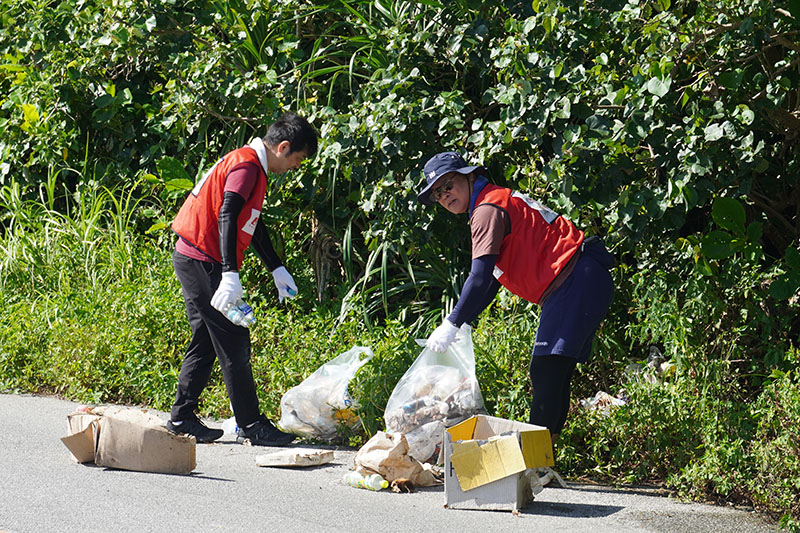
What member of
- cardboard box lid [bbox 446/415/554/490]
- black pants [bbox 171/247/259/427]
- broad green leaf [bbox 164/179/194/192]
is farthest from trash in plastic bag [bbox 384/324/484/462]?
broad green leaf [bbox 164/179/194/192]

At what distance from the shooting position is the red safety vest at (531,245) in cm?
489

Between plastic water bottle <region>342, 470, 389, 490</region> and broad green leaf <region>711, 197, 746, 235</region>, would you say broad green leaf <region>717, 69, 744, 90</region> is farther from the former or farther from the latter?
plastic water bottle <region>342, 470, 389, 490</region>

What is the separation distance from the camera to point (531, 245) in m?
4.90

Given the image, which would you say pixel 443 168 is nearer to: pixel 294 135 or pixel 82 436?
pixel 294 135

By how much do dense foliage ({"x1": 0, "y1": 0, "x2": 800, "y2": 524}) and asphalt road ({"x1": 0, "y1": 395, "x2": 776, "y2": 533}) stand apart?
1.27 feet

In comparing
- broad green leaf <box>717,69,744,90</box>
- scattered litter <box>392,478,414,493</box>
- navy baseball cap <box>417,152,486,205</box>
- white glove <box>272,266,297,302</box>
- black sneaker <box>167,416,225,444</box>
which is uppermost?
broad green leaf <box>717,69,744,90</box>

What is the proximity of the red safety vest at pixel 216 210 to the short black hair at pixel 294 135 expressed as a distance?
0.17 m

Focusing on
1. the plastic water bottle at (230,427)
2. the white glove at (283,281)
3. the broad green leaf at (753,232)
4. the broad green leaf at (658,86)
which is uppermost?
the broad green leaf at (658,86)

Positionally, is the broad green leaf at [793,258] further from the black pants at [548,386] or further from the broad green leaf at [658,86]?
the black pants at [548,386]

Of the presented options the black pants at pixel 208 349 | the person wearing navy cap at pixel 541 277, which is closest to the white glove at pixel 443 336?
the person wearing navy cap at pixel 541 277

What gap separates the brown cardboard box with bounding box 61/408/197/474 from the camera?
16.6 feet

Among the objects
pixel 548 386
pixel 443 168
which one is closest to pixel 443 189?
pixel 443 168

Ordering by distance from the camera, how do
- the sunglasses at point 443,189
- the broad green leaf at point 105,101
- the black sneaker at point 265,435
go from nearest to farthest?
the sunglasses at point 443,189
the black sneaker at point 265,435
the broad green leaf at point 105,101

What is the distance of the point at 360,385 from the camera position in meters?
5.93
